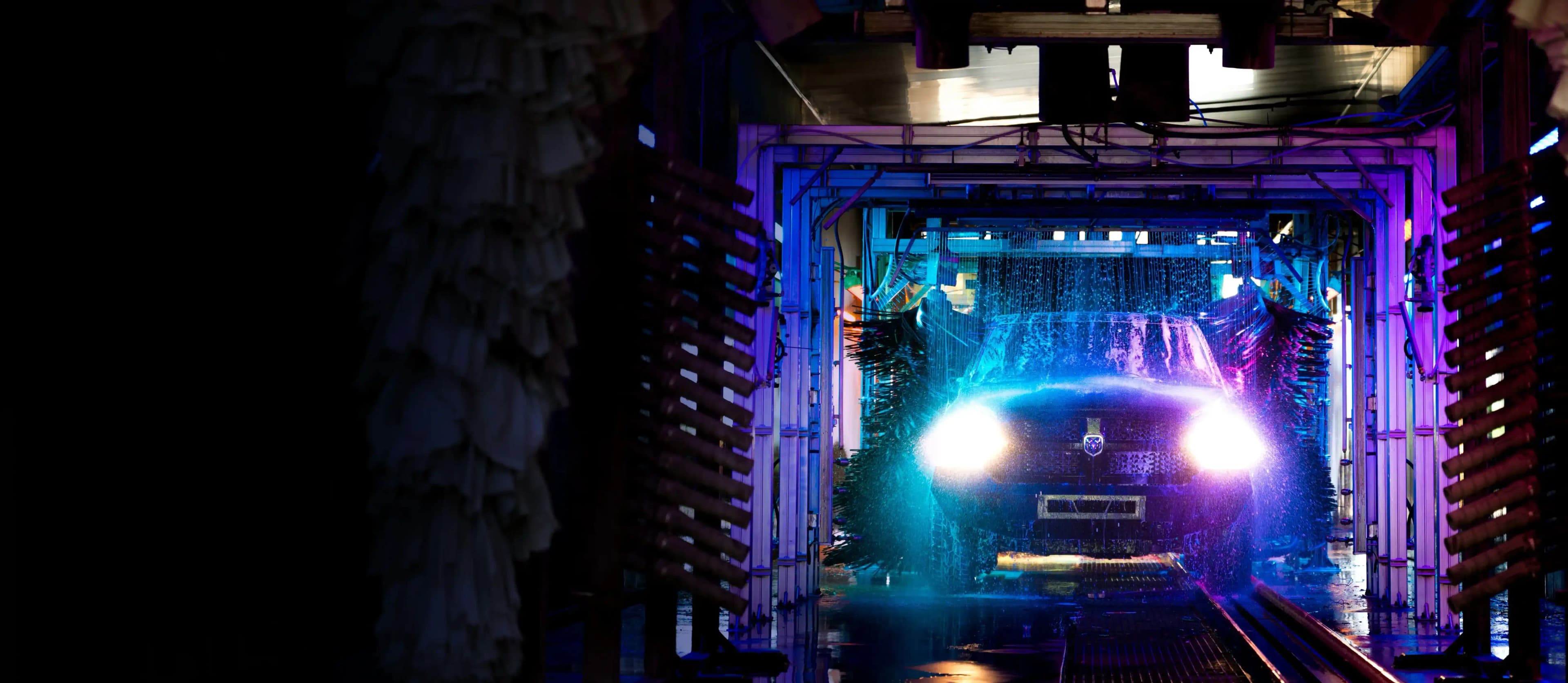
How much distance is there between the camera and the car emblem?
11.8m

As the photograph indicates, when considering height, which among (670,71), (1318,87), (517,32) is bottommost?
(517,32)

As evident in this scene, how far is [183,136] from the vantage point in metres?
4.39


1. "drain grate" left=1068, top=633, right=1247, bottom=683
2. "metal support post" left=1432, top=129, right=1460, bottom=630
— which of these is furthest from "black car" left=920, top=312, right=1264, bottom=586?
"drain grate" left=1068, top=633, right=1247, bottom=683

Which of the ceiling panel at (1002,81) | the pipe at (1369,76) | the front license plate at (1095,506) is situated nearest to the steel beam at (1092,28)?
the front license plate at (1095,506)

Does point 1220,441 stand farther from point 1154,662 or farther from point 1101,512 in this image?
point 1154,662

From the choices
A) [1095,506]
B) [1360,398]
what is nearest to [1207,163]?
[1095,506]

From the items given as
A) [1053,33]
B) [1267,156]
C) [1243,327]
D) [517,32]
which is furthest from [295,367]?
[1243,327]

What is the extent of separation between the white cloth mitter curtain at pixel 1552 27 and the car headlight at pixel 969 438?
6933 mm

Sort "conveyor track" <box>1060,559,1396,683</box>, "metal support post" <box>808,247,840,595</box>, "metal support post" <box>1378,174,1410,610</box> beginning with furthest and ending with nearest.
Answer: "metal support post" <box>808,247,840,595</box> < "metal support post" <box>1378,174,1410,610</box> < "conveyor track" <box>1060,559,1396,683</box>

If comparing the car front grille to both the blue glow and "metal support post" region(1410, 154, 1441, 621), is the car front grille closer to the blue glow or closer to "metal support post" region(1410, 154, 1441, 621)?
"metal support post" region(1410, 154, 1441, 621)

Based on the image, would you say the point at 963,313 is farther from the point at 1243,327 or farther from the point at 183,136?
the point at 183,136

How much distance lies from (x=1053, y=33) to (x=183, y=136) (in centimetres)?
565

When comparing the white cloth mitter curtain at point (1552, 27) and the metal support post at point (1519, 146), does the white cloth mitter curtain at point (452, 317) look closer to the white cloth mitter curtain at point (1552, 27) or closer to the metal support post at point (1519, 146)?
the white cloth mitter curtain at point (1552, 27)

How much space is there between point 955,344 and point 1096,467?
5403 mm
